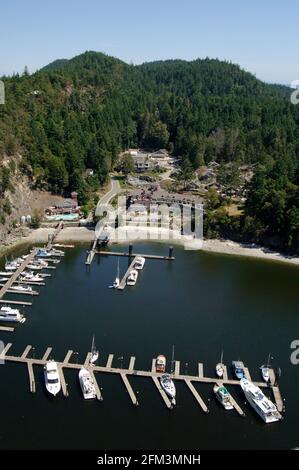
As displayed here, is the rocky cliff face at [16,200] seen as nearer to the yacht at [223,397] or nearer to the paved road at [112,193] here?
the paved road at [112,193]

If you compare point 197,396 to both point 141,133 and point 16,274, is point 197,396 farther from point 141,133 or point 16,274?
point 141,133

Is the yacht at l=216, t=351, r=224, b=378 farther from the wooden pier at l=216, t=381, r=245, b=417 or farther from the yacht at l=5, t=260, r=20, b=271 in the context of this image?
the yacht at l=5, t=260, r=20, b=271

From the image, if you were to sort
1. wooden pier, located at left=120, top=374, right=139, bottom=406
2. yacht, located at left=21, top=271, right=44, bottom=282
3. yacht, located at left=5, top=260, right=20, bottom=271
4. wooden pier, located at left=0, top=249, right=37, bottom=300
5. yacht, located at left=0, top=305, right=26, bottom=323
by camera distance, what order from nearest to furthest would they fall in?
wooden pier, located at left=120, top=374, right=139, bottom=406, yacht, located at left=0, top=305, right=26, bottom=323, wooden pier, located at left=0, top=249, right=37, bottom=300, yacht, located at left=21, top=271, right=44, bottom=282, yacht, located at left=5, top=260, right=20, bottom=271

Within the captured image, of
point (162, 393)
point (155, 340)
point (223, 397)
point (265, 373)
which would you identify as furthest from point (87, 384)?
point (265, 373)

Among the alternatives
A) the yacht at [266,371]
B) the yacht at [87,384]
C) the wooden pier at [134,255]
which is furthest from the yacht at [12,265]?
the yacht at [266,371]

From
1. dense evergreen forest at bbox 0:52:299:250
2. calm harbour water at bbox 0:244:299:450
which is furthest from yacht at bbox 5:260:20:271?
dense evergreen forest at bbox 0:52:299:250
